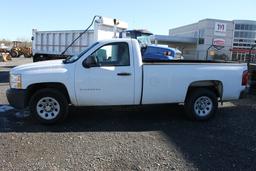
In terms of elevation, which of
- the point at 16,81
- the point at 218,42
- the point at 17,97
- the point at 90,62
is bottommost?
the point at 17,97

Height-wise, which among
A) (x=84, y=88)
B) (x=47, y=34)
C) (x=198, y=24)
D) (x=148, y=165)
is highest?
(x=198, y=24)

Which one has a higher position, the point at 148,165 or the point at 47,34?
the point at 47,34

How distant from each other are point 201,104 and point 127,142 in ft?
8.55

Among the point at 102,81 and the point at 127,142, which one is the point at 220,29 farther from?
the point at 127,142

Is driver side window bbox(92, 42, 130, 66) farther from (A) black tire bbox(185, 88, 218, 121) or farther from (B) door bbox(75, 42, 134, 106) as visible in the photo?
(A) black tire bbox(185, 88, 218, 121)

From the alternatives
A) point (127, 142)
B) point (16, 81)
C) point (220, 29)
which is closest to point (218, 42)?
point (220, 29)

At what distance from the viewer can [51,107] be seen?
7.06 metres

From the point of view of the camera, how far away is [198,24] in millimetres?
68312

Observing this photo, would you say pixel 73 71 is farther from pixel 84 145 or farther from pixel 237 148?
pixel 237 148

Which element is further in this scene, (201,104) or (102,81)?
(201,104)

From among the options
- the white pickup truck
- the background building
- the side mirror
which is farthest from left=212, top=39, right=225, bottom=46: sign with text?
the side mirror

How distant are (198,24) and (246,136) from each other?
64565 millimetres

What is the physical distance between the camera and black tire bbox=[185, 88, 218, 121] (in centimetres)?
760

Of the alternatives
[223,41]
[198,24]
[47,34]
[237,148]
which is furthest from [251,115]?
[198,24]
